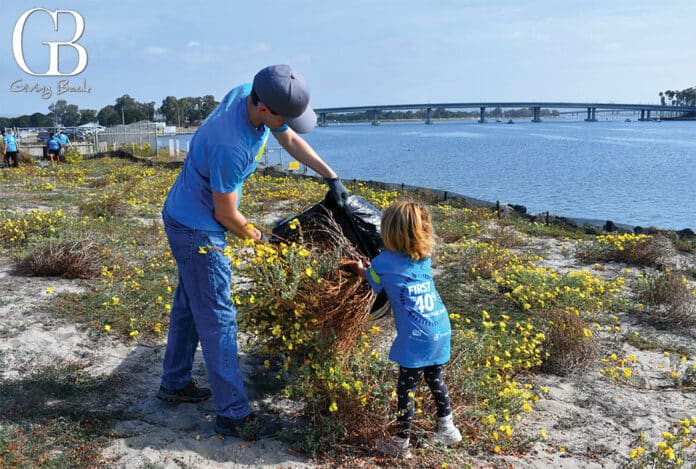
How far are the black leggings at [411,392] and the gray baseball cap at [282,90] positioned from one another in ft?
4.65

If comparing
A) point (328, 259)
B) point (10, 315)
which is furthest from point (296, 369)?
point (10, 315)

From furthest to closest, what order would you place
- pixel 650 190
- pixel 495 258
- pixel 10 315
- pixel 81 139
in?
pixel 81 139 → pixel 650 190 → pixel 495 258 → pixel 10 315

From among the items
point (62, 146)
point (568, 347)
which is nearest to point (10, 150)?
point (62, 146)

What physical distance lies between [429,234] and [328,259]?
1.97ft

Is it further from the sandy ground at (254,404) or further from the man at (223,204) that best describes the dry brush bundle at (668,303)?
the man at (223,204)

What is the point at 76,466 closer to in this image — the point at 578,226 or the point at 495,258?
the point at 495,258

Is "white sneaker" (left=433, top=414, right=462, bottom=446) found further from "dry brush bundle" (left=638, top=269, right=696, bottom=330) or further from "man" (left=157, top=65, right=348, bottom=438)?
"dry brush bundle" (left=638, top=269, right=696, bottom=330)

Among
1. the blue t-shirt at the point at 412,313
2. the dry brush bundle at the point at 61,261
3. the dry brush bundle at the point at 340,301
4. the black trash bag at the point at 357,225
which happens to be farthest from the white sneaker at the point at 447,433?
the dry brush bundle at the point at 61,261

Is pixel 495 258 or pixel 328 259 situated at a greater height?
Answer: pixel 328 259

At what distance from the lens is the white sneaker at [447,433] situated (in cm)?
306

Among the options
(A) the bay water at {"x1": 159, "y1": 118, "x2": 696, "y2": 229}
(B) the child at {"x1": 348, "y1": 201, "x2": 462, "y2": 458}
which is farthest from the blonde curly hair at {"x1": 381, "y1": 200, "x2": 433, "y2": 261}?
(A) the bay water at {"x1": 159, "y1": 118, "x2": 696, "y2": 229}

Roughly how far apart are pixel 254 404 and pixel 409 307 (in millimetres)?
1261

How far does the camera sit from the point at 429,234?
2.97 metres

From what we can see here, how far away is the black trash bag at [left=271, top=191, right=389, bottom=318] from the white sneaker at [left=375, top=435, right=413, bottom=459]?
91cm
